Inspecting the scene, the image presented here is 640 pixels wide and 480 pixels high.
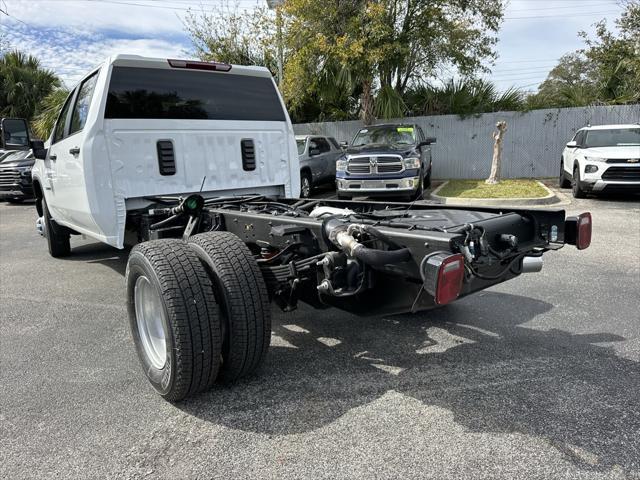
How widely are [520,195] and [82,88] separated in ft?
30.0

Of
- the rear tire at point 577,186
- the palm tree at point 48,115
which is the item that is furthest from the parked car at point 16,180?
the rear tire at point 577,186

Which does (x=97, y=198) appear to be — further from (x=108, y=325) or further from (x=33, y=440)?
(x=33, y=440)

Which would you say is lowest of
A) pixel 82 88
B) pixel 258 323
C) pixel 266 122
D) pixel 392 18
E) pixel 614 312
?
pixel 614 312

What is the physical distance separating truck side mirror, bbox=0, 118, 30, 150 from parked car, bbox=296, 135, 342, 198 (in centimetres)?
740

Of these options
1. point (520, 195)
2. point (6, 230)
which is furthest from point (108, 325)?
point (520, 195)

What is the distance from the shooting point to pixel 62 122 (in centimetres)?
568

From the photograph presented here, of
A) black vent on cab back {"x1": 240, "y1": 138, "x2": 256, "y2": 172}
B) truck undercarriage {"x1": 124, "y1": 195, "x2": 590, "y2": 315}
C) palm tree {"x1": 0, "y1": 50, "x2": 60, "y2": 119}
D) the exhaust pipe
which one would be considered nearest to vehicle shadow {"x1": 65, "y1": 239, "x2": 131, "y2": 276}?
black vent on cab back {"x1": 240, "y1": 138, "x2": 256, "y2": 172}

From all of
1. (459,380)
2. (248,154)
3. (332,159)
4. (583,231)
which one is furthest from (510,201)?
(459,380)

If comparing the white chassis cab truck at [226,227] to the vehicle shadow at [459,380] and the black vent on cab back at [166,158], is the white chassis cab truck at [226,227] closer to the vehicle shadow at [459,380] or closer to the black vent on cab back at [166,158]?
the black vent on cab back at [166,158]

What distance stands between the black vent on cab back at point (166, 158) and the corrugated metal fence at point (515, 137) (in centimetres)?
1373

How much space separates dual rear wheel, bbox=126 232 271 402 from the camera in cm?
276

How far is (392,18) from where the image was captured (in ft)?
48.6

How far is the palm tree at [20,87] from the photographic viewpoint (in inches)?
1017

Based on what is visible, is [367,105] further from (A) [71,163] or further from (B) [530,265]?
(B) [530,265]
